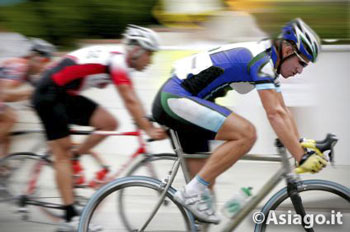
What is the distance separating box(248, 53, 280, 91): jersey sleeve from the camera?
14.0 feet

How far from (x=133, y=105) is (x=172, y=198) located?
91 cm

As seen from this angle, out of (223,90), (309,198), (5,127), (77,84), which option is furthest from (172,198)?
(5,127)

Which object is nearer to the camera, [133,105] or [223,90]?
[223,90]

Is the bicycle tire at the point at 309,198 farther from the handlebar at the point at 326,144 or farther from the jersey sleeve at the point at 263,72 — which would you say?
the jersey sleeve at the point at 263,72

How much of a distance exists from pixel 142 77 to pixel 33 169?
2302 mm

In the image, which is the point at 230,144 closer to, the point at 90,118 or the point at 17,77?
the point at 90,118

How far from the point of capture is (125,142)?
699cm

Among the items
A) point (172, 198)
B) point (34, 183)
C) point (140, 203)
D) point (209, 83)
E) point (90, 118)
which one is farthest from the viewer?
point (34, 183)

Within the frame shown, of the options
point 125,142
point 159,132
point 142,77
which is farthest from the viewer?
point 142,77

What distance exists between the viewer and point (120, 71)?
202 inches

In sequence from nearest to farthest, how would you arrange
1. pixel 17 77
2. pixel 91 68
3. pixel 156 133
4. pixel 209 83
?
pixel 209 83 → pixel 156 133 → pixel 91 68 → pixel 17 77

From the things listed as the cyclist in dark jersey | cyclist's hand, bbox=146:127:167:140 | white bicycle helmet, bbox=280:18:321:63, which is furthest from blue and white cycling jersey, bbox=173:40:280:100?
the cyclist in dark jersey

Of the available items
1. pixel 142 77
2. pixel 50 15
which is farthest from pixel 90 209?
pixel 50 15

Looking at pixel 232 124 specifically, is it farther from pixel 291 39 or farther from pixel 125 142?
pixel 125 142
